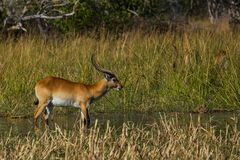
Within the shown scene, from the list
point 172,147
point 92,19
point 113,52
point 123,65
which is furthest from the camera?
point 92,19

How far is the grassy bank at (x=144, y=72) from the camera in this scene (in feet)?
40.0

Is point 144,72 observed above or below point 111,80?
below

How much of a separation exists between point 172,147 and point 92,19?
44.9 feet

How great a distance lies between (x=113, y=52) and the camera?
16.0 metres

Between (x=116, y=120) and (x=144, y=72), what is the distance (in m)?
2.64

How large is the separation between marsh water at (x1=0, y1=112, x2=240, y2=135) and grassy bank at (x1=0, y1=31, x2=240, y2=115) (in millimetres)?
298

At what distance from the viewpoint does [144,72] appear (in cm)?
1370

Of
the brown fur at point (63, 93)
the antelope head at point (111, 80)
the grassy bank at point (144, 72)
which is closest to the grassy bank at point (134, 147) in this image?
the brown fur at point (63, 93)

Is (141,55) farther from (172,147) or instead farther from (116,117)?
(172,147)

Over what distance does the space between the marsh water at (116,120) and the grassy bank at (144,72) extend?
298 millimetres

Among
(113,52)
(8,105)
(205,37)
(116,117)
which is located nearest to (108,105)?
(116,117)

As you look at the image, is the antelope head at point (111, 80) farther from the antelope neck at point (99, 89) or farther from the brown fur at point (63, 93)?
the brown fur at point (63, 93)

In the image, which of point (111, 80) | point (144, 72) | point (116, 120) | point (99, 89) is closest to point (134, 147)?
point (116, 120)

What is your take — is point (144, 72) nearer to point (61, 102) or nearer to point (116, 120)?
point (116, 120)
